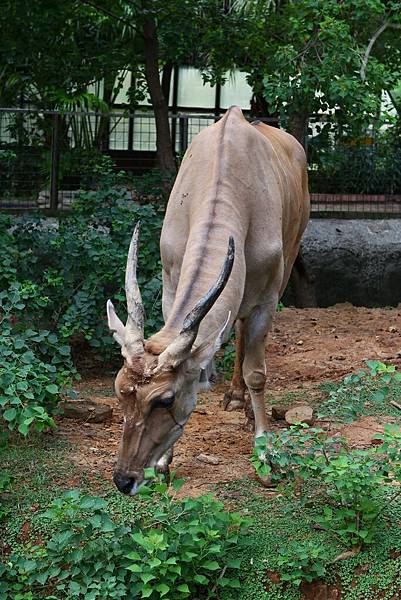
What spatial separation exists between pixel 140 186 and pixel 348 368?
3129 millimetres

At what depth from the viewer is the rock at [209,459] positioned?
18.5 ft

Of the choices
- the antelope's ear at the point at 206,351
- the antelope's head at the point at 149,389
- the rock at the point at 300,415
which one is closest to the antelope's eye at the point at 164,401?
the antelope's head at the point at 149,389

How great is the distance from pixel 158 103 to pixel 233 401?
400 centimetres

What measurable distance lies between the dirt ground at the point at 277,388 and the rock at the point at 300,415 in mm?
229

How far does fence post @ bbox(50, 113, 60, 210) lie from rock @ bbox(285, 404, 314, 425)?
4598mm

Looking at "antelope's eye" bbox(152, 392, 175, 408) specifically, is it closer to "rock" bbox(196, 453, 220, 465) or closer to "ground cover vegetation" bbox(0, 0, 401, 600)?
"ground cover vegetation" bbox(0, 0, 401, 600)

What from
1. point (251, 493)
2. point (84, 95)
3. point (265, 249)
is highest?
point (84, 95)

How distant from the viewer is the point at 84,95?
11906 mm

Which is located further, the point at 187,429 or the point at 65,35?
the point at 65,35

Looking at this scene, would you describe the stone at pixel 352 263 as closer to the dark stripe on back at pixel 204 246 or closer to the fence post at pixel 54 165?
the fence post at pixel 54 165

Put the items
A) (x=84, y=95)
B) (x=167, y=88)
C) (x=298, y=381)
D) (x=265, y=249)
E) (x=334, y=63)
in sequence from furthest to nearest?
(x=167, y=88)
(x=84, y=95)
(x=334, y=63)
(x=298, y=381)
(x=265, y=249)

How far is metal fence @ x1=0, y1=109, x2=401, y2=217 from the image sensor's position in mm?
Result: 10148

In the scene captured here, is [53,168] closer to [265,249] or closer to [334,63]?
[334,63]

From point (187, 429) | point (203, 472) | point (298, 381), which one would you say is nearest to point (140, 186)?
point (298, 381)
